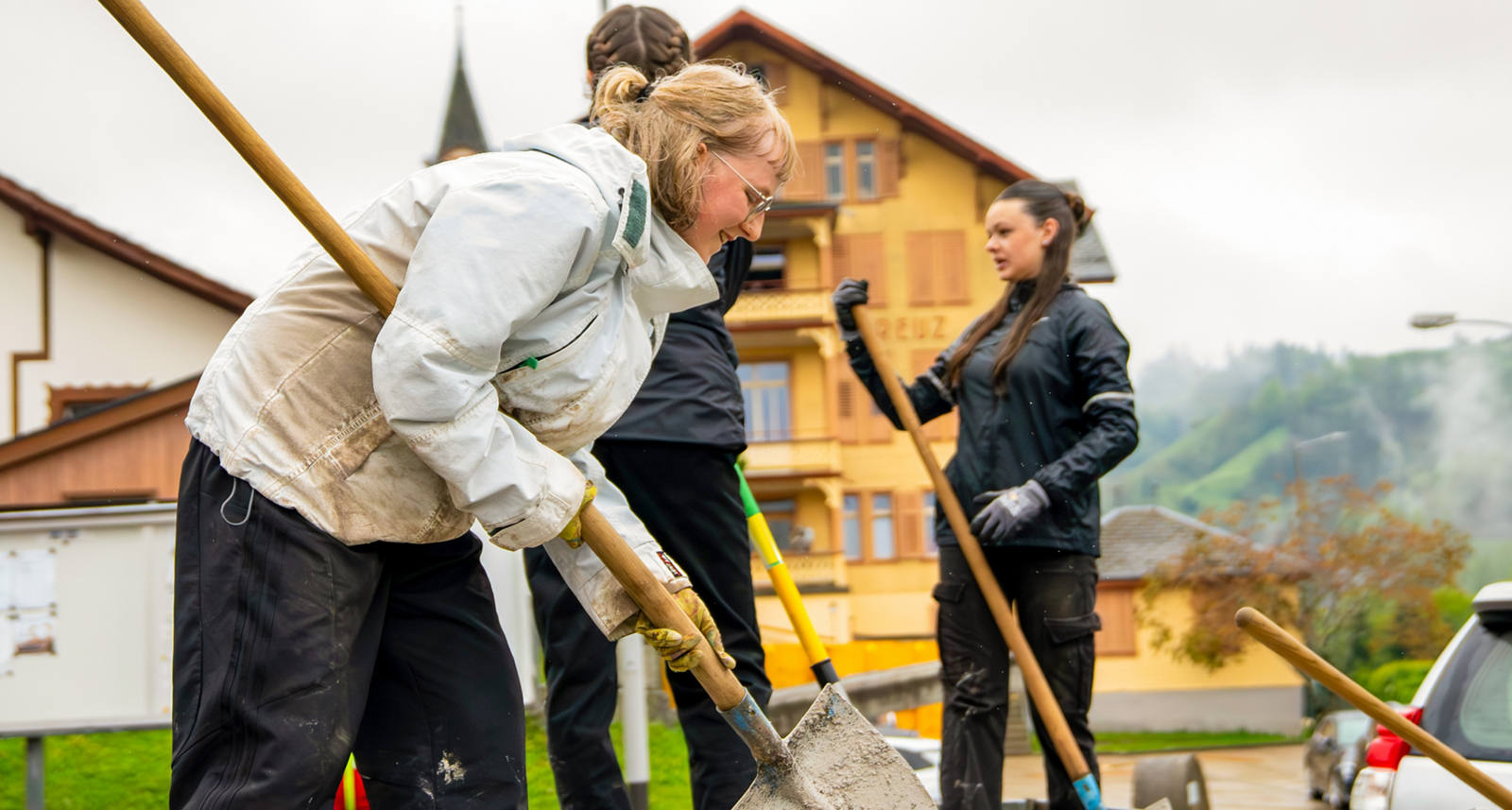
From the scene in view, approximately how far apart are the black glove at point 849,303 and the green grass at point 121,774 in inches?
80.2

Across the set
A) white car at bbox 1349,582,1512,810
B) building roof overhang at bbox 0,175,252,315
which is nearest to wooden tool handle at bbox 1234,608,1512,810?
white car at bbox 1349,582,1512,810

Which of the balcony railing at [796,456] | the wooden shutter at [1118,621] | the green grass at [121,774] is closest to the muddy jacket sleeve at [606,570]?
the green grass at [121,774]

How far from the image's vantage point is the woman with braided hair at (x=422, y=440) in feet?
7.25

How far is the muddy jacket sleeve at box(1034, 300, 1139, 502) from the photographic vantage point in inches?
169

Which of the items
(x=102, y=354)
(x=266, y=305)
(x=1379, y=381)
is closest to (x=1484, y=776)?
(x=266, y=305)

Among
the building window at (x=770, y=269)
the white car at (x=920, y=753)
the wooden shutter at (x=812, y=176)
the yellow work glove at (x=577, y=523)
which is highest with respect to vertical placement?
the wooden shutter at (x=812, y=176)

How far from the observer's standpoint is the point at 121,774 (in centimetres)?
697

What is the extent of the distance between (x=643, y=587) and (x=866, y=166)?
111ft

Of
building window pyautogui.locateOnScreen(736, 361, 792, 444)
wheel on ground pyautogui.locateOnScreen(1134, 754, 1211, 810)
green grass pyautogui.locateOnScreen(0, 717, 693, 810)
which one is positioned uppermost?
building window pyautogui.locateOnScreen(736, 361, 792, 444)

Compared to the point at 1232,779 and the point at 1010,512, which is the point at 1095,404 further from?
the point at 1232,779

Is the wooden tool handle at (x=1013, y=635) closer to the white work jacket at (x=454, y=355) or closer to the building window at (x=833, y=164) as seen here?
the white work jacket at (x=454, y=355)

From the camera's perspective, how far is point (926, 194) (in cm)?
3541

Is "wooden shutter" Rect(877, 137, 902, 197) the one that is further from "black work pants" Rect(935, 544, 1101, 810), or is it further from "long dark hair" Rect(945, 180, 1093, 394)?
"black work pants" Rect(935, 544, 1101, 810)

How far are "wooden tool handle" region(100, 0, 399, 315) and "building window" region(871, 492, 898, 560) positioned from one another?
33.9 meters
